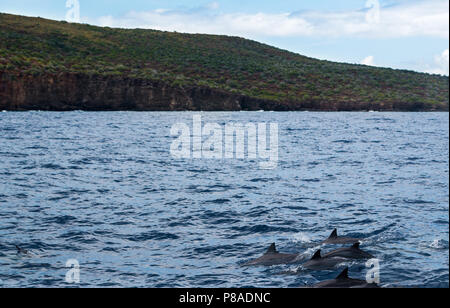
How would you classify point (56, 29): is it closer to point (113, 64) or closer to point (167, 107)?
point (113, 64)

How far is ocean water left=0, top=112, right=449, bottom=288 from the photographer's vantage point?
496 inches

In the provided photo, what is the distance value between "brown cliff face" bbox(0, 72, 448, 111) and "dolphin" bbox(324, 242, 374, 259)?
3201 inches

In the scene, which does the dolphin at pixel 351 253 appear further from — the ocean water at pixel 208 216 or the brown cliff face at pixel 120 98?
the brown cliff face at pixel 120 98

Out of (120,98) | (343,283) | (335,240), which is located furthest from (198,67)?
(343,283)

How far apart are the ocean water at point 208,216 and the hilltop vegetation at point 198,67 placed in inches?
2670

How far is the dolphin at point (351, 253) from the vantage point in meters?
13.4

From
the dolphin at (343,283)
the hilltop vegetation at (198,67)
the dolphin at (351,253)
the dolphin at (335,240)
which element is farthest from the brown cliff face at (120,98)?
the dolphin at (343,283)

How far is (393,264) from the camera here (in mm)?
13180

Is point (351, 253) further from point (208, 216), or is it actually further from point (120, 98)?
point (120, 98)

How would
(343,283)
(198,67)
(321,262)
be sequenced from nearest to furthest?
(343,283)
(321,262)
(198,67)

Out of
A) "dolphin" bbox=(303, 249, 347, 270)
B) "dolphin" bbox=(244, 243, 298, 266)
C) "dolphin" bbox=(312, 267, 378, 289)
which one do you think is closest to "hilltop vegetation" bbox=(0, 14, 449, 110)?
"dolphin" bbox=(244, 243, 298, 266)

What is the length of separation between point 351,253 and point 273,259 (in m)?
1.86

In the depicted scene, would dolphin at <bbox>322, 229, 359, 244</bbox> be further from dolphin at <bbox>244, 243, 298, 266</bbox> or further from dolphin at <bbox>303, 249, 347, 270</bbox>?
dolphin at <bbox>303, 249, 347, 270</bbox>

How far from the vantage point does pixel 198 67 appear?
12575cm
